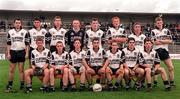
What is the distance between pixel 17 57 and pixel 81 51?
1.57 m

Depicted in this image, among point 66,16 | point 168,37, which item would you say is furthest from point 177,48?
point 168,37

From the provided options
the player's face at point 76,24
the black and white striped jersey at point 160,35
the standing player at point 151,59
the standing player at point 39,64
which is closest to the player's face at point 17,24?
the standing player at point 39,64

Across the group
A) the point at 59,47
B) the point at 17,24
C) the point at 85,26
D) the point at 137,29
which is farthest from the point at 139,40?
the point at 85,26

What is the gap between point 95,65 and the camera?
11.0 meters

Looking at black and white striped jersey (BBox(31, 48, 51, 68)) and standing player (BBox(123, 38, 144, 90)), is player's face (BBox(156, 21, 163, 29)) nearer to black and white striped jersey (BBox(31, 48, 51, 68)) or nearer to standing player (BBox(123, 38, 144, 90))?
standing player (BBox(123, 38, 144, 90))

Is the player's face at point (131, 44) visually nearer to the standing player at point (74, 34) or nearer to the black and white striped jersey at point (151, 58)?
the black and white striped jersey at point (151, 58)

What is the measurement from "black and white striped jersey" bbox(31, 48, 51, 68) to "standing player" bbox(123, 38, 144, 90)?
6.31 feet

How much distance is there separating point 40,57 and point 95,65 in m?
1.37

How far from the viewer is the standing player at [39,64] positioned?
10398mm

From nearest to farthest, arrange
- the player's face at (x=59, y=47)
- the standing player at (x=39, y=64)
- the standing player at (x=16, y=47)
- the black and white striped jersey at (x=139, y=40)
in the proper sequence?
1. the standing player at (x=39, y=64)
2. the player's face at (x=59, y=47)
3. the standing player at (x=16, y=47)
4. the black and white striped jersey at (x=139, y=40)

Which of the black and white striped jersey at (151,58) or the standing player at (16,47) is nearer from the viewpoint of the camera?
the standing player at (16,47)

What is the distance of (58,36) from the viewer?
11297mm

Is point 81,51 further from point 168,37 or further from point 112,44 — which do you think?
point 168,37

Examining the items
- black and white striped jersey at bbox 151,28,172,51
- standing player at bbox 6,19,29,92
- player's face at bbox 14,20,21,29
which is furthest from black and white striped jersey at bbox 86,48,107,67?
player's face at bbox 14,20,21,29
